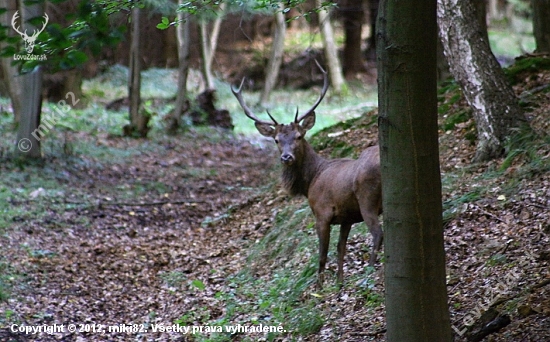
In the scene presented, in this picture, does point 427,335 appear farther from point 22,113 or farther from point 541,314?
point 22,113

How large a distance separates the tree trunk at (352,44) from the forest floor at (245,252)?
1680cm

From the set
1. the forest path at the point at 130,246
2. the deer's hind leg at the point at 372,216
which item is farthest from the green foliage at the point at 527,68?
the deer's hind leg at the point at 372,216

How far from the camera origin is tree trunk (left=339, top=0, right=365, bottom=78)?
30.1 metres

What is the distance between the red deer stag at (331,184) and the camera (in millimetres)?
7004

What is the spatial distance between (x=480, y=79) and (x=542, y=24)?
3642 mm

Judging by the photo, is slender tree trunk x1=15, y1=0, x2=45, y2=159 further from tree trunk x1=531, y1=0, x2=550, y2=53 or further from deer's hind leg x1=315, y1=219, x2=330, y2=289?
tree trunk x1=531, y1=0, x2=550, y2=53

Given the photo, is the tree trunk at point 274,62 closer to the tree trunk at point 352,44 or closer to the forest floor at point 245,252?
the tree trunk at point 352,44

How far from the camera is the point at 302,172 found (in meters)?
8.11

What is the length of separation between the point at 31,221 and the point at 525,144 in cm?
720

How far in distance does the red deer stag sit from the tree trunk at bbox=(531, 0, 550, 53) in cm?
539

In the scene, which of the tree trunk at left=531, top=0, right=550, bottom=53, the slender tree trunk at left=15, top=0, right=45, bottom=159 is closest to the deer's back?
the tree trunk at left=531, top=0, right=550, bottom=53

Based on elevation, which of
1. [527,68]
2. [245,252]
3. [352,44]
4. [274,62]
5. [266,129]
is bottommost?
[245,252]

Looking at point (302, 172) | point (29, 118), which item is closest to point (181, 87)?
point (29, 118)

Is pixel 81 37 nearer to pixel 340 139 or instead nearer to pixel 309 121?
pixel 309 121
